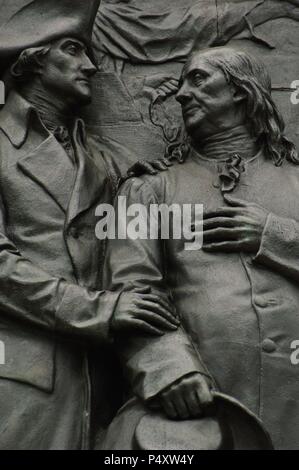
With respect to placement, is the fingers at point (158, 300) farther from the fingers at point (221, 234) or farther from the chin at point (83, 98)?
the chin at point (83, 98)

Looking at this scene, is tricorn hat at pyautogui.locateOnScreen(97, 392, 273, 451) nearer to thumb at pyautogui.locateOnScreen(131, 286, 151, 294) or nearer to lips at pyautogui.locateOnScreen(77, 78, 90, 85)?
thumb at pyautogui.locateOnScreen(131, 286, 151, 294)

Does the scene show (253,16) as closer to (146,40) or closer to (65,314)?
(146,40)

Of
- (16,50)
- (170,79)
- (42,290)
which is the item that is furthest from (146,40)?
(42,290)

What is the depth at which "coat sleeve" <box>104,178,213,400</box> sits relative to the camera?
19.6 feet

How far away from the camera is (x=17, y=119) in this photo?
6820mm

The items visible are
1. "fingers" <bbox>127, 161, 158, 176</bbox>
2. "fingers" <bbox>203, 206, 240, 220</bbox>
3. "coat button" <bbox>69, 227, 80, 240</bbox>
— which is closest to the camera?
"fingers" <bbox>203, 206, 240, 220</bbox>

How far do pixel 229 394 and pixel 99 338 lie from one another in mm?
658

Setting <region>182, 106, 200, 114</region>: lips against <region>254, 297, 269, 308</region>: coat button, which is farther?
<region>182, 106, 200, 114</region>: lips

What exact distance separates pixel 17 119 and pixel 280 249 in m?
1.54

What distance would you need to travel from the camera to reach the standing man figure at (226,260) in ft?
20.1

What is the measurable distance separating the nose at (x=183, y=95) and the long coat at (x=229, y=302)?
442 mm

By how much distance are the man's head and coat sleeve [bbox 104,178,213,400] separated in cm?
64

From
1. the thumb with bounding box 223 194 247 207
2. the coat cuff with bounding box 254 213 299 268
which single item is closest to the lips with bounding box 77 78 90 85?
the thumb with bounding box 223 194 247 207

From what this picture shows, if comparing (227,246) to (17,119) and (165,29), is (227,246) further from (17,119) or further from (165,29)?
(165,29)
